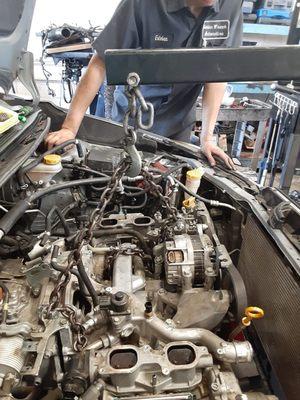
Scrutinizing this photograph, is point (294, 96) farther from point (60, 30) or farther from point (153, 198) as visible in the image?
point (60, 30)

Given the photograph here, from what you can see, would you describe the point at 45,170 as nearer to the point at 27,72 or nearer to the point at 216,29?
the point at 27,72

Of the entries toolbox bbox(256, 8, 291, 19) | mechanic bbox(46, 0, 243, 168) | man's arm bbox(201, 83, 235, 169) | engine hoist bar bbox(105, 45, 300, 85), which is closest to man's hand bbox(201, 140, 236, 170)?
mechanic bbox(46, 0, 243, 168)

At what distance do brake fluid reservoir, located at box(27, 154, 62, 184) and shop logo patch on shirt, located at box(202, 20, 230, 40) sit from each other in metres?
0.95

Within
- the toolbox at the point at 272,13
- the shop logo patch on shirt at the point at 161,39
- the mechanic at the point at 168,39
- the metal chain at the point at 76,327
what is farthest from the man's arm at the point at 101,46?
the toolbox at the point at 272,13

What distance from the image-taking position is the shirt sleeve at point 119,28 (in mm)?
1687

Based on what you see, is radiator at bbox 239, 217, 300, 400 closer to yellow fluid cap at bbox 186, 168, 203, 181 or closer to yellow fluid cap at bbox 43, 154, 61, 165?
yellow fluid cap at bbox 186, 168, 203, 181

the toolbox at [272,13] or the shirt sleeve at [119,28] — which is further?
the toolbox at [272,13]

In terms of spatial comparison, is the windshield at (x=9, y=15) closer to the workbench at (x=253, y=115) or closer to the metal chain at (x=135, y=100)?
the metal chain at (x=135, y=100)

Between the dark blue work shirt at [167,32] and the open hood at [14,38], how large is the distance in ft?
1.21

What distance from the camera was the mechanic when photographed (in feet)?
5.52

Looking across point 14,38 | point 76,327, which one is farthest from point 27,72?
point 76,327

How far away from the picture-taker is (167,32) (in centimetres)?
186

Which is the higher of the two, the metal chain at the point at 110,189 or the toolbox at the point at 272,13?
the toolbox at the point at 272,13

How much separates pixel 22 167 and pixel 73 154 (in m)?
0.34
